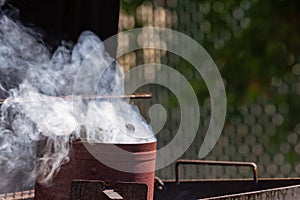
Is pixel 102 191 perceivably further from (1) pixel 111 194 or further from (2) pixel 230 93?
(2) pixel 230 93

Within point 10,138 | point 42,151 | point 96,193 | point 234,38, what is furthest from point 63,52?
point 234,38

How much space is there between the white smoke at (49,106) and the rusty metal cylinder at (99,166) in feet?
0.11

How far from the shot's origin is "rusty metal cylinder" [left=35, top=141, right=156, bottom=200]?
67.7 inches

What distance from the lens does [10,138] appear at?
7.15 feet

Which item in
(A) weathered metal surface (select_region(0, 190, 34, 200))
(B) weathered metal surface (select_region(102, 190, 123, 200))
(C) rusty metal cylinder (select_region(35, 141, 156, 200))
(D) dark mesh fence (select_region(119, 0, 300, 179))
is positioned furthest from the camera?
(D) dark mesh fence (select_region(119, 0, 300, 179))

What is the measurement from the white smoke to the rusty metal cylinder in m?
0.03

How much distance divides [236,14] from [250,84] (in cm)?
39

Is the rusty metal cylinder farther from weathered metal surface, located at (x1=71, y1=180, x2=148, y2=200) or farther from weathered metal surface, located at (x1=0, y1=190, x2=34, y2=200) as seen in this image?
weathered metal surface, located at (x1=0, y1=190, x2=34, y2=200)

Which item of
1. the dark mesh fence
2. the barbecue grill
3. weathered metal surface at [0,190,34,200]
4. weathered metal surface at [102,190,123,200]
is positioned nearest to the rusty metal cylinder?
the barbecue grill

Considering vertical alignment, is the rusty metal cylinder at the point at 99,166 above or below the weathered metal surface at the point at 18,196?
above

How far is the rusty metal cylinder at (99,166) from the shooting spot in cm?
172

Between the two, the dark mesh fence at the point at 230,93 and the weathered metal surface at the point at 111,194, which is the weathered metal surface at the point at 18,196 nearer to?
the weathered metal surface at the point at 111,194

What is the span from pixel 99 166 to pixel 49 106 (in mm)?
279

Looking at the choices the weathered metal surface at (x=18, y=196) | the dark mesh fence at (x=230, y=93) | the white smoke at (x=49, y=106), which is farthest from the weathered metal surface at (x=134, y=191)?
the dark mesh fence at (x=230, y=93)
